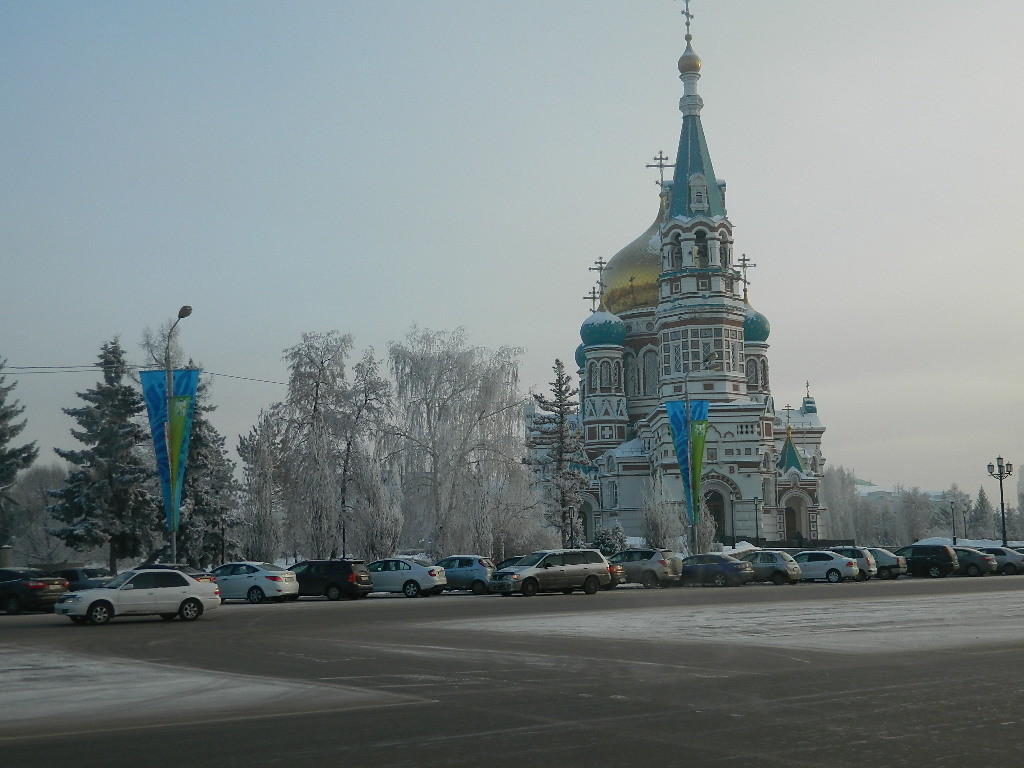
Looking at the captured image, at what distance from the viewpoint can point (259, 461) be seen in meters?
49.4

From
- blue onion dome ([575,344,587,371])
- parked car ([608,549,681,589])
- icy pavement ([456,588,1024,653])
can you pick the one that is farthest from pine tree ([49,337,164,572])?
blue onion dome ([575,344,587,371])

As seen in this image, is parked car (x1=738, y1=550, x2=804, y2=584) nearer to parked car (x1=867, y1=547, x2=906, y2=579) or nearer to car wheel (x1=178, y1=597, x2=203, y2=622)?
parked car (x1=867, y1=547, x2=906, y2=579)

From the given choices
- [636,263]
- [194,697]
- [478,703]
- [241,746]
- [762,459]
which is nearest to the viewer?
[241,746]

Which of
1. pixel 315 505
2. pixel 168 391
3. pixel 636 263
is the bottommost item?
pixel 315 505

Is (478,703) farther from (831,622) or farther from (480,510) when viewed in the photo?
(480,510)

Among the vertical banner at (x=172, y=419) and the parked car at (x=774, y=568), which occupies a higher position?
the vertical banner at (x=172, y=419)

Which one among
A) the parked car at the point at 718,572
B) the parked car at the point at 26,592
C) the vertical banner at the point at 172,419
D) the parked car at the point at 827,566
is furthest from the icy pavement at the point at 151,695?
the parked car at the point at 827,566

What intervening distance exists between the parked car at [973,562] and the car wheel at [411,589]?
77.9 feet

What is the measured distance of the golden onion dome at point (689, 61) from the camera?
82.5 m

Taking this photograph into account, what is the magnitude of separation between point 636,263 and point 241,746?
280 feet

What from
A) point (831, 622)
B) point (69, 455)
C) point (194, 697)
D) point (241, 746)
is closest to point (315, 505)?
point (69, 455)

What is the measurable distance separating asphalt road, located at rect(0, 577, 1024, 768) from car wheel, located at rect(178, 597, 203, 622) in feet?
7.27

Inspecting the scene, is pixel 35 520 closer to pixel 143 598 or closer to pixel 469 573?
pixel 469 573

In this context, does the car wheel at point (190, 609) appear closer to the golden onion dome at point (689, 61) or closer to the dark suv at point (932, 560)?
the dark suv at point (932, 560)
